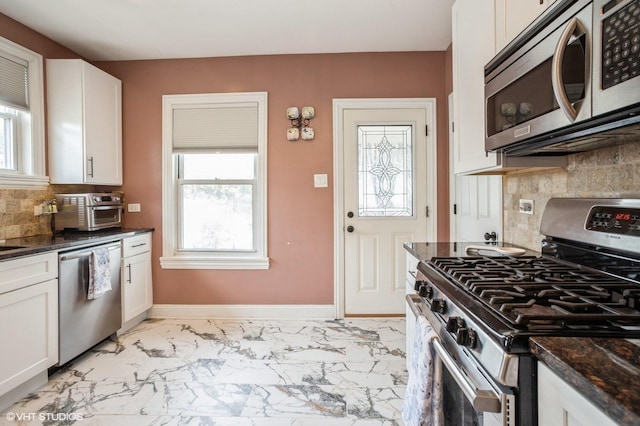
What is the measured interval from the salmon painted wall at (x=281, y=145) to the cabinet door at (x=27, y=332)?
1.19 m

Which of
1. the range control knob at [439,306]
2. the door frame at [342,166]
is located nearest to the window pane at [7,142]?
the door frame at [342,166]

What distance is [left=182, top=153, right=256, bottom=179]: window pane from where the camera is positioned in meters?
3.29

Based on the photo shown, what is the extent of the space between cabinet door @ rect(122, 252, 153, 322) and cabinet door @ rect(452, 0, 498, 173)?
9.15 ft

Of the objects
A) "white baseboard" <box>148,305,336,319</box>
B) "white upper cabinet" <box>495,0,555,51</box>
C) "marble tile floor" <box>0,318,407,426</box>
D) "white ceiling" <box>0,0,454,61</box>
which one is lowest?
"marble tile floor" <box>0,318,407,426</box>

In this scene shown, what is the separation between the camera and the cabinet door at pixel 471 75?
158cm

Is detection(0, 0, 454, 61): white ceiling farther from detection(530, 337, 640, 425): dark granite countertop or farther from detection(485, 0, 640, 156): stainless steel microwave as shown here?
detection(530, 337, 640, 425): dark granite countertop

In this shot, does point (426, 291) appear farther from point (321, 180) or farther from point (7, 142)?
point (7, 142)

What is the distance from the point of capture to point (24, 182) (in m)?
2.58

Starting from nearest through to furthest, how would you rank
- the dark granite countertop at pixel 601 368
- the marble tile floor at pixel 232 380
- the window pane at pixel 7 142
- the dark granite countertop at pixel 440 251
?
the dark granite countertop at pixel 601 368, the dark granite countertop at pixel 440 251, the marble tile floor at pixel 232 380, the window pane at pixel 7 142

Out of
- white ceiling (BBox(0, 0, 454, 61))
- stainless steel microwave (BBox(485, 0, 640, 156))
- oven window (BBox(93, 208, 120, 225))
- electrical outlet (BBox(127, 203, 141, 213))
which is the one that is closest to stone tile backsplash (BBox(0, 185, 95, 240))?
oven window (BBox(93, 208, 120, 225))

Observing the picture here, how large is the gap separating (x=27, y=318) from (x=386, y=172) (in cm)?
286

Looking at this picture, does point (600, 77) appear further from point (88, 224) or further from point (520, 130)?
point (88, 224)

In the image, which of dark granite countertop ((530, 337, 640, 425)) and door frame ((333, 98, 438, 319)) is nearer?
dark granite countertop ((530, 337, 640, 425))

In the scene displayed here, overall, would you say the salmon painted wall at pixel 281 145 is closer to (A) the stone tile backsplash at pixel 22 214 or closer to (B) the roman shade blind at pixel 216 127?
(B) the roman shade blind at pixel 216 127
